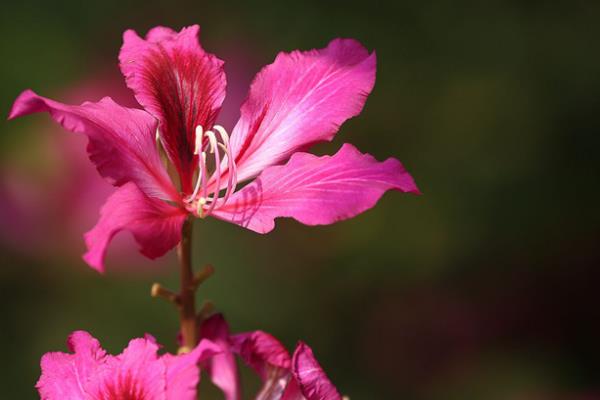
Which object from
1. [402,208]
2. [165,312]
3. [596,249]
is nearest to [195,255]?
[165,312]

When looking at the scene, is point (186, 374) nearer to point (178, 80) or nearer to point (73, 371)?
point (73, 371)

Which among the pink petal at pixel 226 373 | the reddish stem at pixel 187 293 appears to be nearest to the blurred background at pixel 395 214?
the pink petal at pixel 226 373

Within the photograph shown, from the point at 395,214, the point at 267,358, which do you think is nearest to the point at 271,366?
the point at 267,358

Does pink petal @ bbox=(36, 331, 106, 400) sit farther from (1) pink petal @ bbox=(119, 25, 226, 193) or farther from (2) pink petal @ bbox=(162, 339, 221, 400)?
(1) pink petal @ bbox=(119, 25, 226, 193)

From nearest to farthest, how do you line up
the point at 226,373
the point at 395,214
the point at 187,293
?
the point at 187,293 → the point at 226,373 → the point at 395,214

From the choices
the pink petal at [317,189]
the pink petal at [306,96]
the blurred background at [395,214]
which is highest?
the pink petal at [306,96]

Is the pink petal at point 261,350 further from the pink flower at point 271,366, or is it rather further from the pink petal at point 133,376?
the pink petal at point 133,376

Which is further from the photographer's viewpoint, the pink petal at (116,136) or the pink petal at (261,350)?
the pink petal at (261,350)
